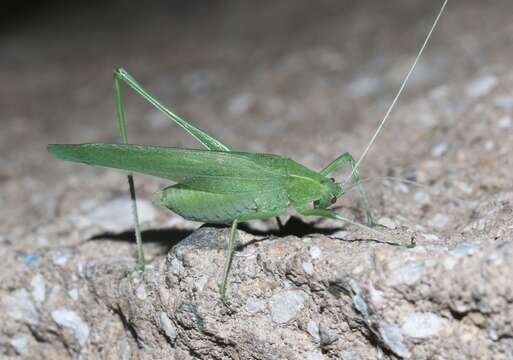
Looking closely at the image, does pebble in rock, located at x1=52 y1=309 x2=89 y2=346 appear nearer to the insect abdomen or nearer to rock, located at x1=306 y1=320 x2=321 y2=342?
the insect abdomen

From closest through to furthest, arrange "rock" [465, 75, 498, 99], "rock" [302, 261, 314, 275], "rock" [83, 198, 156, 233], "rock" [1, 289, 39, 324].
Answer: "rock" [302, 261, 314, 275] → "rock" [1, 289, 39, 324] → "rock" [83, 198, 156, 233] → "rock" [465, 75, 498, 99]

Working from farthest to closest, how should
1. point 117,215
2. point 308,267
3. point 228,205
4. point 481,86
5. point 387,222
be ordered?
point 481,86 < point 117,215 < point 387,222 < point 228,205 < point 308,267

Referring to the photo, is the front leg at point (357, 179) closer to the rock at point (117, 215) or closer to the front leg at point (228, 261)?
the front leg at point (228, 261)

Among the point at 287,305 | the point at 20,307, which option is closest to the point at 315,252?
the point at 287,305

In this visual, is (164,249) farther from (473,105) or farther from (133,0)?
(133,0)

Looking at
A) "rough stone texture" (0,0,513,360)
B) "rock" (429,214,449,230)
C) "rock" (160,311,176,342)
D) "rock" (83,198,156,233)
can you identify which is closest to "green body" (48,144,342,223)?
"rough stone texture" (0,0,513,360)

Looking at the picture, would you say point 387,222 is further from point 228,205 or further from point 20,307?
point 20,307

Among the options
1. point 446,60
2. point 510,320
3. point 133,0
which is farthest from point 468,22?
point 133,0
